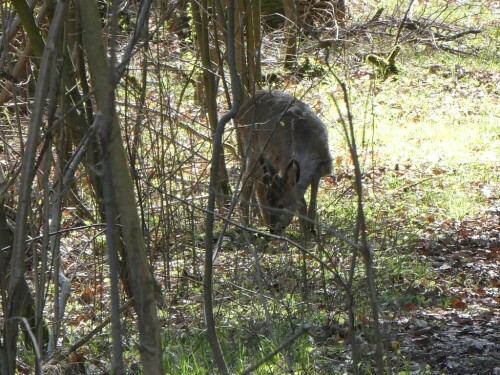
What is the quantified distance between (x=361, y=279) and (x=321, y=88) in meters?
9.89

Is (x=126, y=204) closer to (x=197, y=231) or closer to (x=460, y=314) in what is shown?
(x=460, y=314)

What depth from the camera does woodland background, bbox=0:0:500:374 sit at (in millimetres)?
2490

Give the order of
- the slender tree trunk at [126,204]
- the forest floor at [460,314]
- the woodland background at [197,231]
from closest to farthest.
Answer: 1. the slender tree trunk at [126,204]
2. the woodland background at [197,231]
3. the forest floor at [460,314]

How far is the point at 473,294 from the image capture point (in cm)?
700

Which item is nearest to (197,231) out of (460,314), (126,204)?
(460,314)

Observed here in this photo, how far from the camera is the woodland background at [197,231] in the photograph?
98.0 inches

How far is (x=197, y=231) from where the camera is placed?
8547 mm

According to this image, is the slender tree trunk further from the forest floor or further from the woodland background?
the forest floor

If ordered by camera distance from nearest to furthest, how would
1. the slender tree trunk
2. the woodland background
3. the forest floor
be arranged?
the slender tree trunk → the woodland background → the forest floor

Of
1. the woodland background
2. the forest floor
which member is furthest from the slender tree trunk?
the forest floor

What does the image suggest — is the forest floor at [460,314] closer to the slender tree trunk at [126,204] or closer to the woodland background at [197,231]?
the woodland background at [197,231]

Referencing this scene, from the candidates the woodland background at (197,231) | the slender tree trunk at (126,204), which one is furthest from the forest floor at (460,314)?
the slender tree trunk at (126,204)

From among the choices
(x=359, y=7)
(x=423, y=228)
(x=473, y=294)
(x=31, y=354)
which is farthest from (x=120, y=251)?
(x=359, y=7)

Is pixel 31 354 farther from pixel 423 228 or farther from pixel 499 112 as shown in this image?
pixel 499 112
